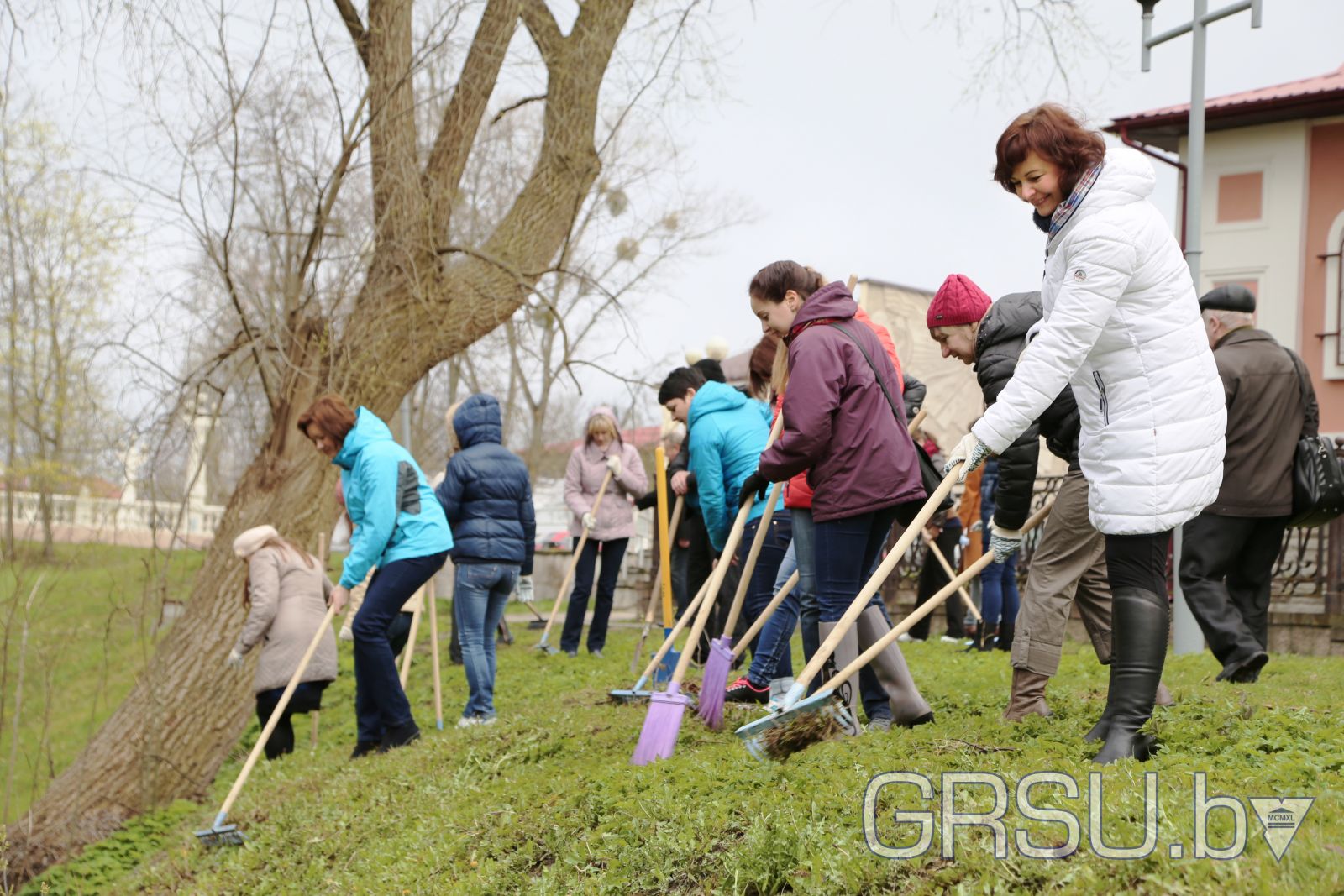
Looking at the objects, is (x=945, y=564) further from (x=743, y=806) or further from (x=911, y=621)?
(x=743, y=806)

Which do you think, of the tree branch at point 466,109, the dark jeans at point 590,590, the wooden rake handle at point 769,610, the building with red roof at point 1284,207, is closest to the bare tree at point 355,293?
the tree branch at point 466,109

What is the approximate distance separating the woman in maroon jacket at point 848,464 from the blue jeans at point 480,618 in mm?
3098

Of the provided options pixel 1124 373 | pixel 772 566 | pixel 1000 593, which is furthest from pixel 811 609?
pixel 1000 593

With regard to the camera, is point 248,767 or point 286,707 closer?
point 248,767

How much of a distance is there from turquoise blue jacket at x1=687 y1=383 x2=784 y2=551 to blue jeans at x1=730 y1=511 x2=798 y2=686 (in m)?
0.19

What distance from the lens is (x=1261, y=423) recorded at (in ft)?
19.2

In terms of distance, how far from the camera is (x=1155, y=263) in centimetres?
355

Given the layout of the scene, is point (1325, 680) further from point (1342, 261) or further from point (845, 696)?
point (1342, 261)

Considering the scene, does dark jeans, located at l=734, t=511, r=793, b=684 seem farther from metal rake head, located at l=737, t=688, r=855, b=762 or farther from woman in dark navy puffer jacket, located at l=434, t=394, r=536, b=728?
woman in dark navy puffer jacket, located at l=434, t=394, r=536, b=728

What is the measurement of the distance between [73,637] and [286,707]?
18.2 feet

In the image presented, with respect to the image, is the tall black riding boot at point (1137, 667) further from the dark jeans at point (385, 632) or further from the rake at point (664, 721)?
the dark jeans at point (385, 632)

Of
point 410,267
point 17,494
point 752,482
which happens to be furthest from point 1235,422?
point 17,494

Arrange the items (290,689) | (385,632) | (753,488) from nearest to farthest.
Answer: (753,488), (385,632), (290,689)

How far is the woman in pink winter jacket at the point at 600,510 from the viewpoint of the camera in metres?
9.97
